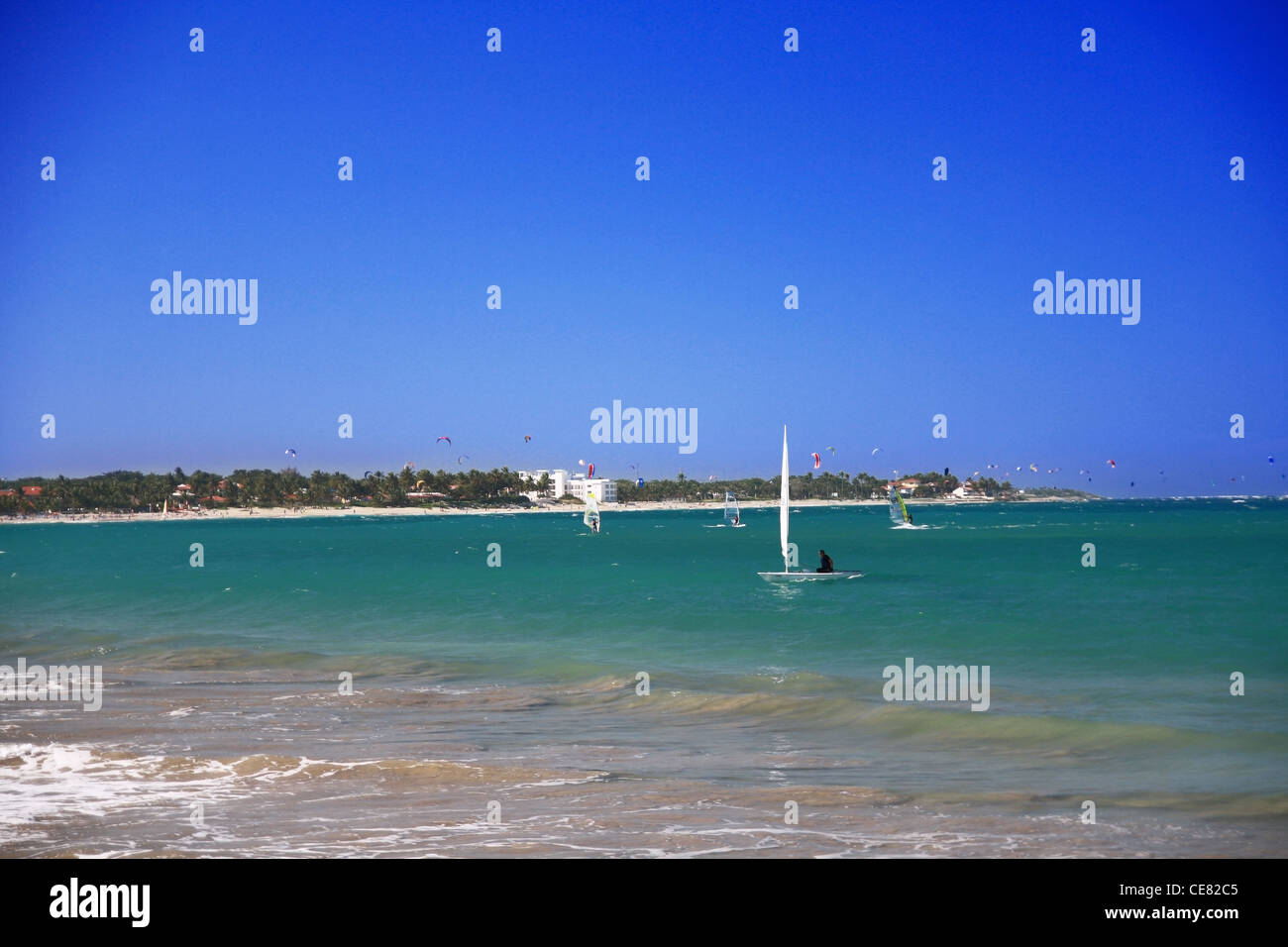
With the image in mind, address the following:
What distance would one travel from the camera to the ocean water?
1037 centimetres

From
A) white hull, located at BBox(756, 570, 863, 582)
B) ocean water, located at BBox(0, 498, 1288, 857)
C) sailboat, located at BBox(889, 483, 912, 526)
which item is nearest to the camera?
ocean water, located at BBox(0, 498, 1288, 857)

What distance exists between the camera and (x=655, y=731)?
645 inches

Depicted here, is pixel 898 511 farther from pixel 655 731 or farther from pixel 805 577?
pixel 655 731

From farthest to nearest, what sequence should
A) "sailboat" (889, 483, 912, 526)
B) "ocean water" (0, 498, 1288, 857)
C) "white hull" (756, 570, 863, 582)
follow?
"sailboat" (889, 483, 912, 526) < "white hull" (756, 570, 863, 582) < "ocean water" (0, 498, 1288, 857)

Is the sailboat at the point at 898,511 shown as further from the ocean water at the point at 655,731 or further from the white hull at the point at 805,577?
the ocean water at the point at 655,731

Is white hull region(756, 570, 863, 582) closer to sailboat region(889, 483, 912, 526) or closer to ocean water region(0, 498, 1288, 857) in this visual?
ocean water region(0, 498, 1288, 857)

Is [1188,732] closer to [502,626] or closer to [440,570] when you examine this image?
[502,626]

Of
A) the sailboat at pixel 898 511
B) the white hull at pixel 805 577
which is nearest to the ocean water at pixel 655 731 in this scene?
the white hull at pixel 805 577

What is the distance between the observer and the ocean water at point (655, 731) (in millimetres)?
10367

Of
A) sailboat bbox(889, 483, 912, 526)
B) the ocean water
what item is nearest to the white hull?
the ocean water

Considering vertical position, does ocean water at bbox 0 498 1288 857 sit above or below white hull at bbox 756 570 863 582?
above

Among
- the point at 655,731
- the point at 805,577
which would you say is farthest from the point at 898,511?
the point at 655,731
